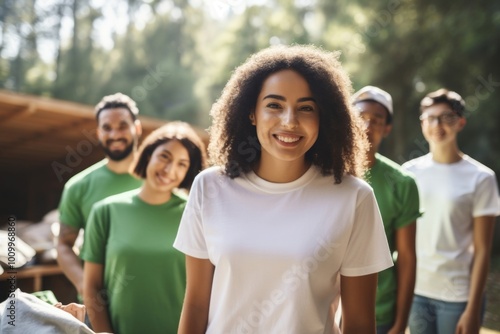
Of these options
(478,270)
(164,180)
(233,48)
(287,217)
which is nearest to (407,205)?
(478,270)

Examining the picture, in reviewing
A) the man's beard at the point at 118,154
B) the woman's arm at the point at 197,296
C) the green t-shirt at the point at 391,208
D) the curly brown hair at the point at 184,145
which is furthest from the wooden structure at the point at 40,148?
the woman's arm at the point at 197,296

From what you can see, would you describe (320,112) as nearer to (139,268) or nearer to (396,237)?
(396,237)

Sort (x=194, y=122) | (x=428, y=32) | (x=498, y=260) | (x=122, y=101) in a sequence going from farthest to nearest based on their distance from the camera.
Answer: (x=194, y=122)
(x=498, y=260)
(x=428, y=32)
(x=122, y=101)

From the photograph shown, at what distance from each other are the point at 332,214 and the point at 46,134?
827 cm

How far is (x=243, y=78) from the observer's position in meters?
1.94

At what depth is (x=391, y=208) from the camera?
2664 mm

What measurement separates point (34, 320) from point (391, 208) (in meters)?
1.77

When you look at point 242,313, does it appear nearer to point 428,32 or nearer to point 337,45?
point 428,32

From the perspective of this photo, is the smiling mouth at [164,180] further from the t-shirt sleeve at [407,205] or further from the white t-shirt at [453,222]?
the white t-shirt at [453,222]

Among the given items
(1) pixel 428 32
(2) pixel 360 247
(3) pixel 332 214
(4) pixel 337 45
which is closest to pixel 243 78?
(3) pixel 332 214

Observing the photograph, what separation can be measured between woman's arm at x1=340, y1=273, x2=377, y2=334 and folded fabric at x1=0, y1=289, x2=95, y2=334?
0.83 meters

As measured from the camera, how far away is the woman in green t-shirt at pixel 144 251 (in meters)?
2.56

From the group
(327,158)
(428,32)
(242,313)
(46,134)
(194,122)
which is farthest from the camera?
(194,122)

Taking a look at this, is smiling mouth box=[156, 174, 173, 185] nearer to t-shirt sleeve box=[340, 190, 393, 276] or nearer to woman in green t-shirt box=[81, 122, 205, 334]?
woman in green t-shirt box=[81, 122, 205, 334]
